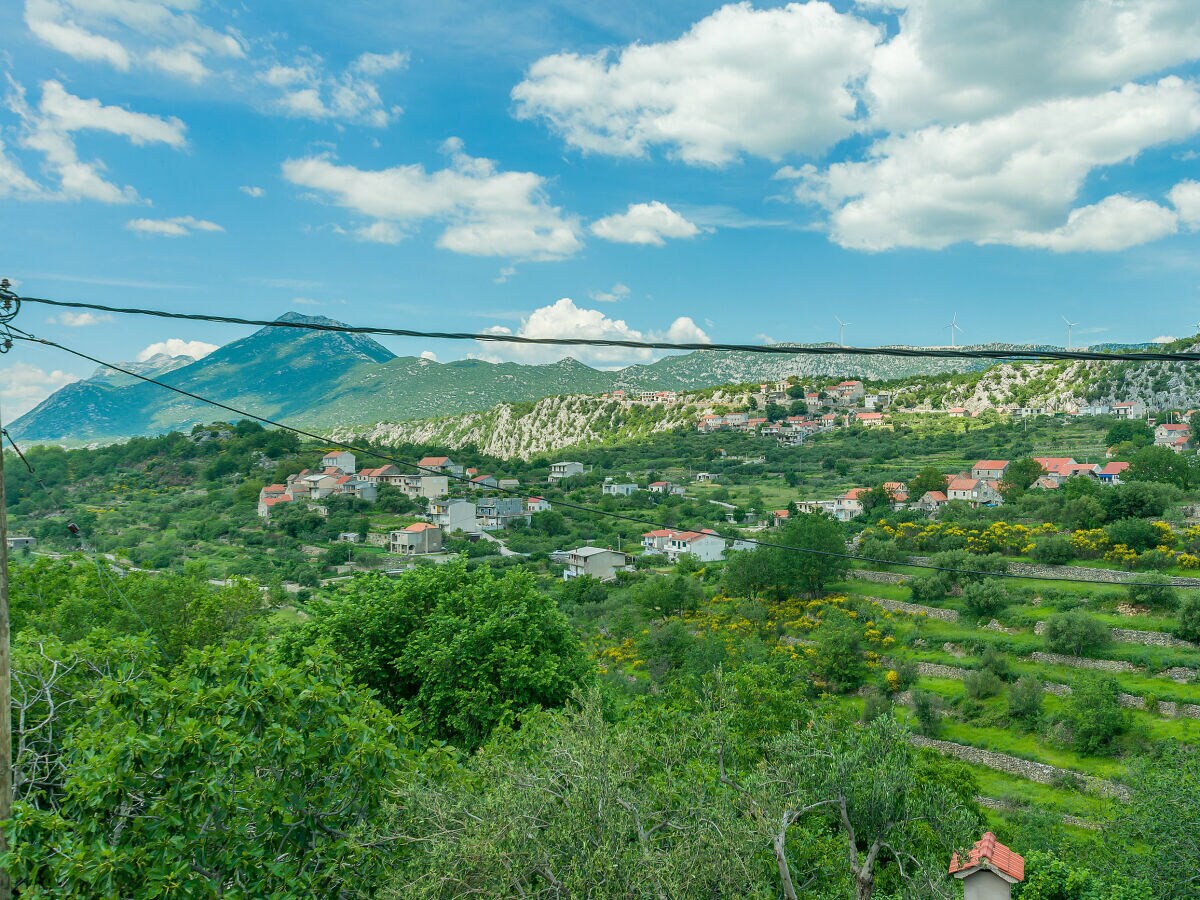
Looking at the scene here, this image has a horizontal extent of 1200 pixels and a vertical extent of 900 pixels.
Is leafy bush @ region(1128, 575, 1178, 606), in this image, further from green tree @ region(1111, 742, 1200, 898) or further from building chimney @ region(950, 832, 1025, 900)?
building chimney @ region(950, 832, 1025, 900)

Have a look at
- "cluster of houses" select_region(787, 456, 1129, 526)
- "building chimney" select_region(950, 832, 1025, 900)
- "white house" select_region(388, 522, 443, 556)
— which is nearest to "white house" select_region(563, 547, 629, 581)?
"white house" select_region(388, 522, 443, 556)

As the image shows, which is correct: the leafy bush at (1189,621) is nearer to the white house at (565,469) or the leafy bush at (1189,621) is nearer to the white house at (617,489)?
the white house at (617,489)

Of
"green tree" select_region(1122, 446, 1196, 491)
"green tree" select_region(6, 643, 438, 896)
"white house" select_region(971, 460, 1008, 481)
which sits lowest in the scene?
"white house" select_region(971, 460, 1008, 481)

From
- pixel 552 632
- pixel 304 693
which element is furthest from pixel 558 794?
pixel 552 632

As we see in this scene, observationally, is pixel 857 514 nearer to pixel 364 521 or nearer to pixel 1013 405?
pixel 364 521

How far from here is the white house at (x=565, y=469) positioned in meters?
89.9

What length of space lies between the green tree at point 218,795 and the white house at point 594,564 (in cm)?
4807

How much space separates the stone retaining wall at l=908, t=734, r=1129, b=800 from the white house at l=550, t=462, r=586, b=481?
64.1 meters

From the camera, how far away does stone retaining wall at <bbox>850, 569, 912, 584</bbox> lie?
4572 cm

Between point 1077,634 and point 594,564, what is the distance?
3224cm

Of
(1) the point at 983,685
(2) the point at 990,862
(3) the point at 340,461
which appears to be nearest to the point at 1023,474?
(1) the point at 983,685

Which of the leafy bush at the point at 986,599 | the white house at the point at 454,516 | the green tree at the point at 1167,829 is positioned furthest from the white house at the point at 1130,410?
the green tree at the point at 1167,829

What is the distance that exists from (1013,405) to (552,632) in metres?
108

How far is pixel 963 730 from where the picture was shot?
94.2 feet
